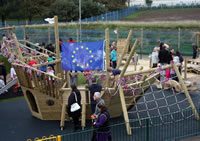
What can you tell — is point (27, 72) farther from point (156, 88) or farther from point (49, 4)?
point (49, 4)

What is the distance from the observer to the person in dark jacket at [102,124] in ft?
22.2

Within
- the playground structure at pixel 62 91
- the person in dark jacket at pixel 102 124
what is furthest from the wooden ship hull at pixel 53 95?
the person in dark jacket at pixel 102 124

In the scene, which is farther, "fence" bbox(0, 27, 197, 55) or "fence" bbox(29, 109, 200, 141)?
"fence" bbox(0, 27, 197, 55)

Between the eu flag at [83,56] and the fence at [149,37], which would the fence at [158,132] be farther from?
the fence at [149,37]

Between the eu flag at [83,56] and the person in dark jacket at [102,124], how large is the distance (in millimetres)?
2766

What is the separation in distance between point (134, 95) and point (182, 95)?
149 inches

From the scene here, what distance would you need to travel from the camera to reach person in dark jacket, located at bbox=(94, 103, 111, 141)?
678cm

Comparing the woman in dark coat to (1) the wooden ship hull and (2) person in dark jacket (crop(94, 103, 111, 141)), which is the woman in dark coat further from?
(2) person in dark jacket (crop(94, 103, 111, 141))

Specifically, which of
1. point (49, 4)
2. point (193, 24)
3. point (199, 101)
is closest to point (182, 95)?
point (199, 101)

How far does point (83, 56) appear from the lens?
9539 mm

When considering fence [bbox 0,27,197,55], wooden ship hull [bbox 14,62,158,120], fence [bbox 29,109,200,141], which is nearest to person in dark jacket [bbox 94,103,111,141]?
fence [bbox 29,109,200,141]

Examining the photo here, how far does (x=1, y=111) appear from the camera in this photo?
11297 mm

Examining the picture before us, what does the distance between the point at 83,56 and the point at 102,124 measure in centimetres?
320

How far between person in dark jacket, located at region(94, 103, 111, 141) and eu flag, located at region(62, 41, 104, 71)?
2.77 m
